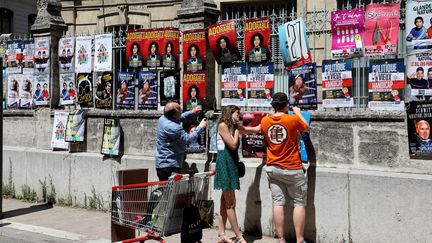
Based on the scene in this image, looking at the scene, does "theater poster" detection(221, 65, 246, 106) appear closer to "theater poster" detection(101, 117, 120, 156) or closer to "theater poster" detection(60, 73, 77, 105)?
"theater poster" detection(101, 117, 120, 156)

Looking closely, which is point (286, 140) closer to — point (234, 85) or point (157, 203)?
point (157, 203)

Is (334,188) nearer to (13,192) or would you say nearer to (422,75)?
(422,75)

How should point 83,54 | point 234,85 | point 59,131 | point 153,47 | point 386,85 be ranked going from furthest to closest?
point 59,131 < point 83,54 < point 153,47 < point 234,85 < point 386,85

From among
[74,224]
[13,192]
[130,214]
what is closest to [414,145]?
[130,214]

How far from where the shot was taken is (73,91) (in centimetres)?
1076

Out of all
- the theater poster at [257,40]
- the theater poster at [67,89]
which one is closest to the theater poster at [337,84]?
the theater poster at [257,40]

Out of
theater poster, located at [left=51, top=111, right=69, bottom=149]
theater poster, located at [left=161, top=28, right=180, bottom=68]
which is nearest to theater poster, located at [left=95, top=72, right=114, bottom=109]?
theater poster, located at [left=51, top=111, right=69, bottom=149]

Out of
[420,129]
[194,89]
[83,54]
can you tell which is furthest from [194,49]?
[420,129]

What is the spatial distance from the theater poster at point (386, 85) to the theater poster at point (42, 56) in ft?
22.3

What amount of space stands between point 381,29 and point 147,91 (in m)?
4.24

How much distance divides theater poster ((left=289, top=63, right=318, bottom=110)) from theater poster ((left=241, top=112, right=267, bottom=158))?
1.81 feet

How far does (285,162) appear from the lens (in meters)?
6.82

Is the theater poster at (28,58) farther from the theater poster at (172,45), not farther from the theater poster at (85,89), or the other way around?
the theater poster at (172,45)

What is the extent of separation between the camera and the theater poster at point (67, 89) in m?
10.8
